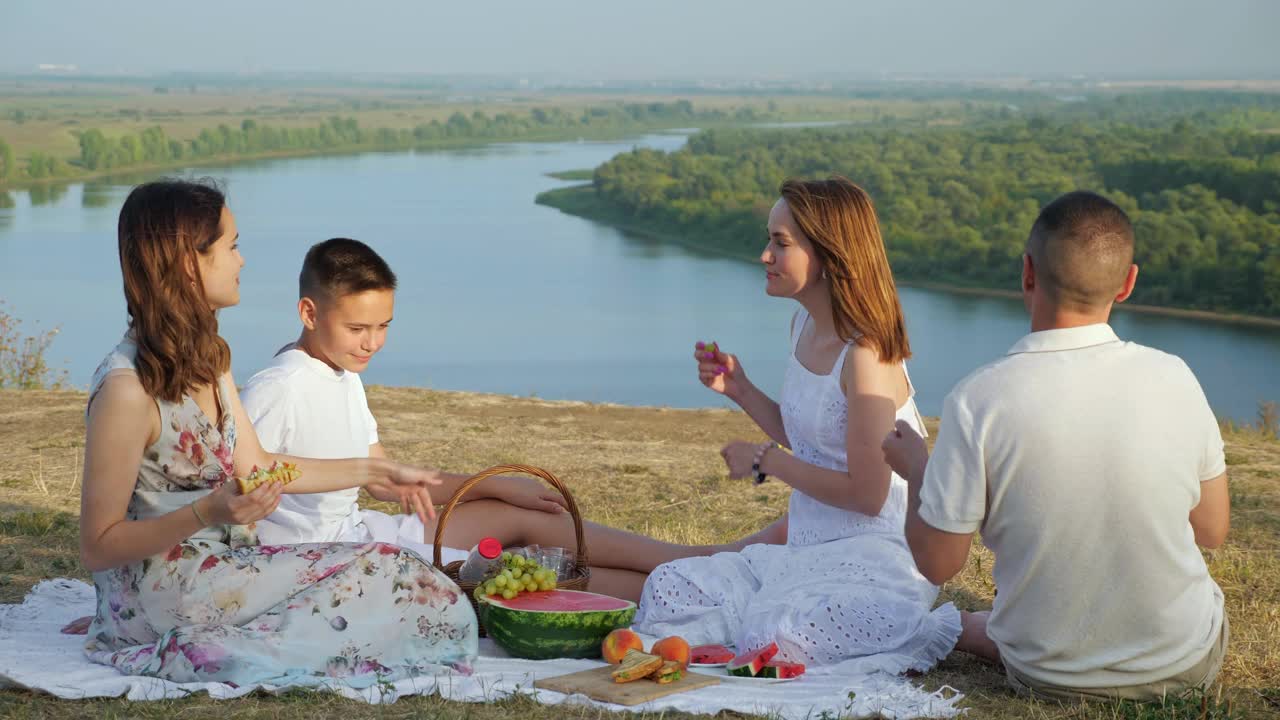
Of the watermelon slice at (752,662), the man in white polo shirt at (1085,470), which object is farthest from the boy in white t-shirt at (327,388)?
the man in white polo shirt at (1085,470)

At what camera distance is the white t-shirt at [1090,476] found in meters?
2.98

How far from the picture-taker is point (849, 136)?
106 meters

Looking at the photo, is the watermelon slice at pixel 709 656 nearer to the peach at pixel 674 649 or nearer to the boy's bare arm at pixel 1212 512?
the peach at pixel 674 649

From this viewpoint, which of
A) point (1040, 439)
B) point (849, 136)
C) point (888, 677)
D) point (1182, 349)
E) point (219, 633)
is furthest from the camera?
point (849, 136)

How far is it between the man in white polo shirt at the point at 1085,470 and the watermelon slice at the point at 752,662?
2.27 ft

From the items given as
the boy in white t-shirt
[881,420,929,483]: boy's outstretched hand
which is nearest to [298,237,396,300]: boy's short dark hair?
the boy in white t-shirt

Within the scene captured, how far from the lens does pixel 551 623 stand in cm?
368

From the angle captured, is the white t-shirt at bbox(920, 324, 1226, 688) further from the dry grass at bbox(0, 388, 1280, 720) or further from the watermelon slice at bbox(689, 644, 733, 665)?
the watermelon slice at bbox(689, 644, 733, 665)

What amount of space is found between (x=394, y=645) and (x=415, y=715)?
1.22 ft

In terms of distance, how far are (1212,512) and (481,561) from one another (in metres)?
2.24

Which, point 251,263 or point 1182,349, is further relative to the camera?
point 251,263

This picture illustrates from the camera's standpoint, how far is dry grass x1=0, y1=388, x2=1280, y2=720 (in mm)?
3197

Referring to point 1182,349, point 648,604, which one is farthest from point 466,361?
point 648,604

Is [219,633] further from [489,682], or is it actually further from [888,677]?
[888,677]
